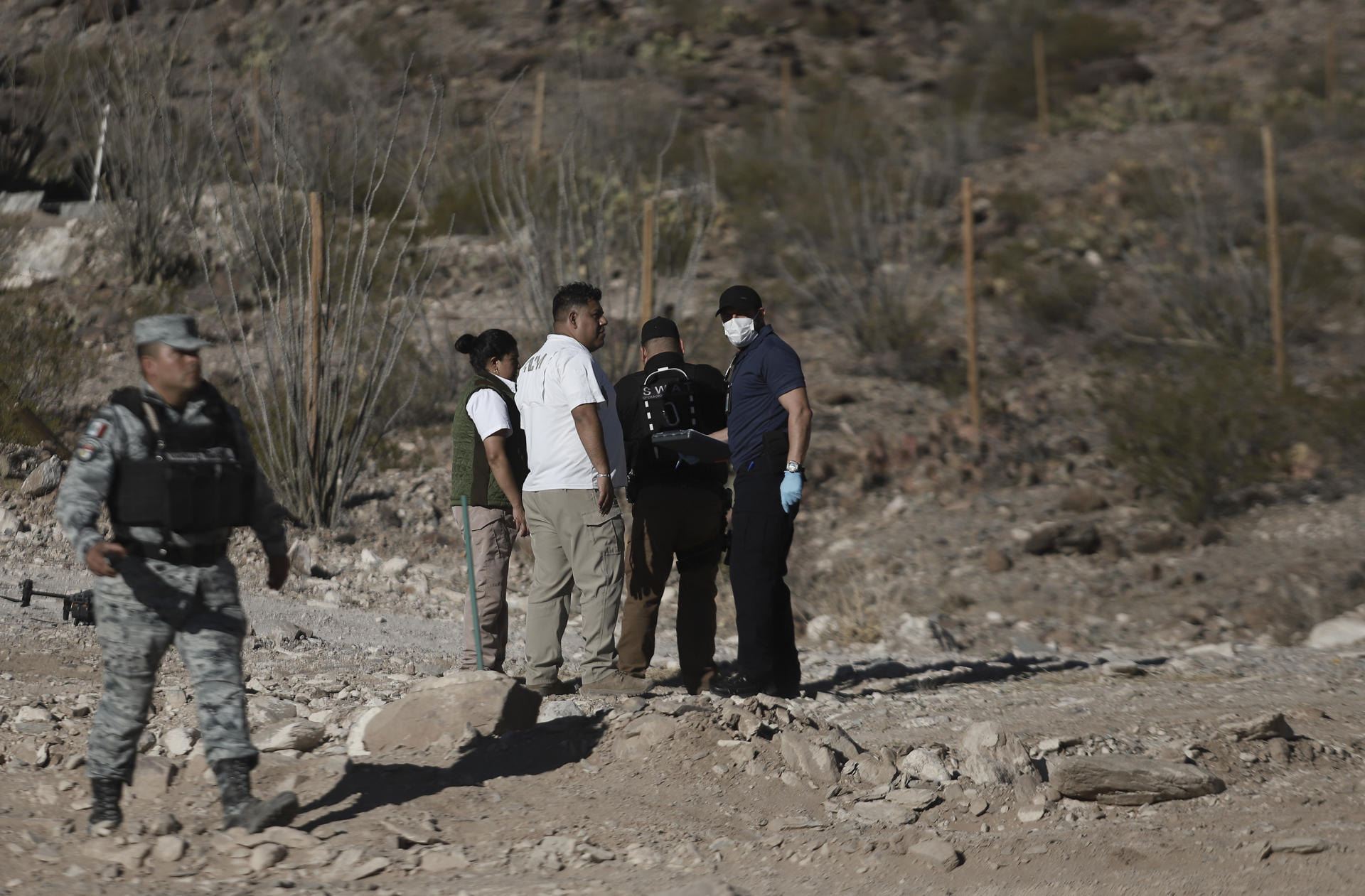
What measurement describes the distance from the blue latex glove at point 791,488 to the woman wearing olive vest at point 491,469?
1055 millimetres

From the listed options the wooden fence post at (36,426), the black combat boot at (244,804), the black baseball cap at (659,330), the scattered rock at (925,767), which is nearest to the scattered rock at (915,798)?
the scattered rock at (925,767)

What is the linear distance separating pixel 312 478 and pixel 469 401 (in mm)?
4273

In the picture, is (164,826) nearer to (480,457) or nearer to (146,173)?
(480,457)

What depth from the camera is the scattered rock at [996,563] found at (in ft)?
34.8

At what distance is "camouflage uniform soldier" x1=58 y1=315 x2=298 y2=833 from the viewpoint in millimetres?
3486

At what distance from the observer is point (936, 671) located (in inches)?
275

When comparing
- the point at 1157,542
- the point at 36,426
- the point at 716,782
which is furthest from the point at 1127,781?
the point at 36,426

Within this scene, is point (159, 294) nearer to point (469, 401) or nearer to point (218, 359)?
point (218, 359)

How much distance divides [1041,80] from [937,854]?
27.0m

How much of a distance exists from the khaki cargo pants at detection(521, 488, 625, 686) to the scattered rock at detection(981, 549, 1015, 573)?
18.9ft

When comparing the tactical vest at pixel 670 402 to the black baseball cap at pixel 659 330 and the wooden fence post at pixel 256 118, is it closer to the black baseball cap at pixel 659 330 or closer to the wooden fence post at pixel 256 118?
the black baseball cap at pixel 659 330

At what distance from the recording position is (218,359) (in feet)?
45.9

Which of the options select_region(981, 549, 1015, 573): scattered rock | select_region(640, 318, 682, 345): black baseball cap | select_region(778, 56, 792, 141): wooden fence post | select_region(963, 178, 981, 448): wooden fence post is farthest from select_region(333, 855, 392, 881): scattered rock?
select_region(778, 56, 792, 141): wooden fence post

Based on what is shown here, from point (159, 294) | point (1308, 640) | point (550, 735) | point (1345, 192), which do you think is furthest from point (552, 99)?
point (550, 735)
